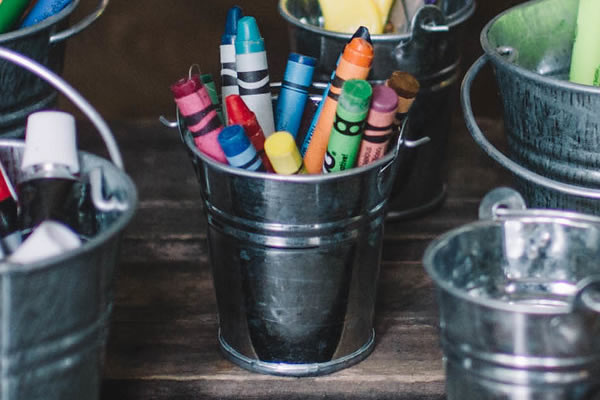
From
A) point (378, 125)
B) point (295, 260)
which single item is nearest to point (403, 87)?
point (378, 125)

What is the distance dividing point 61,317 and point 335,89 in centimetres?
28

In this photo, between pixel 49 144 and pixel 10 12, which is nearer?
pixel 49 144

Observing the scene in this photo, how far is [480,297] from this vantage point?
0.65m

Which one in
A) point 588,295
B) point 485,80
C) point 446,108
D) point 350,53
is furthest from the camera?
point 485,80

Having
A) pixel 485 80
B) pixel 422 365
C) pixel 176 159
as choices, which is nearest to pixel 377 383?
pixel 422 365

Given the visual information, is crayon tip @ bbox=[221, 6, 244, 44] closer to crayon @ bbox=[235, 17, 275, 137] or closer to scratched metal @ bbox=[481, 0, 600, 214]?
crayon @ bbox=[235, 17, 275, 137]

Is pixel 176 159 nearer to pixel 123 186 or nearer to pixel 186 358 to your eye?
pixel 186 358

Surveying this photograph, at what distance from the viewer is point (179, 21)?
1321 mm

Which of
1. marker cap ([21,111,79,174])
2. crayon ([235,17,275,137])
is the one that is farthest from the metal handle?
crayon ([235,17,275,137])

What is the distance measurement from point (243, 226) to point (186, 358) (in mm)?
127

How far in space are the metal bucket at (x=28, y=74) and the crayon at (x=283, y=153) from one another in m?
0.22

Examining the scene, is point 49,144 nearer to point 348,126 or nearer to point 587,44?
point 348,126

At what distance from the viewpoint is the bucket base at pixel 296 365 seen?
81 cm

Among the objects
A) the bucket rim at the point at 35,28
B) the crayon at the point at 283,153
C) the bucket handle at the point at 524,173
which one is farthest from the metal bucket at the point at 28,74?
the bucket handle at the point at 524,173
